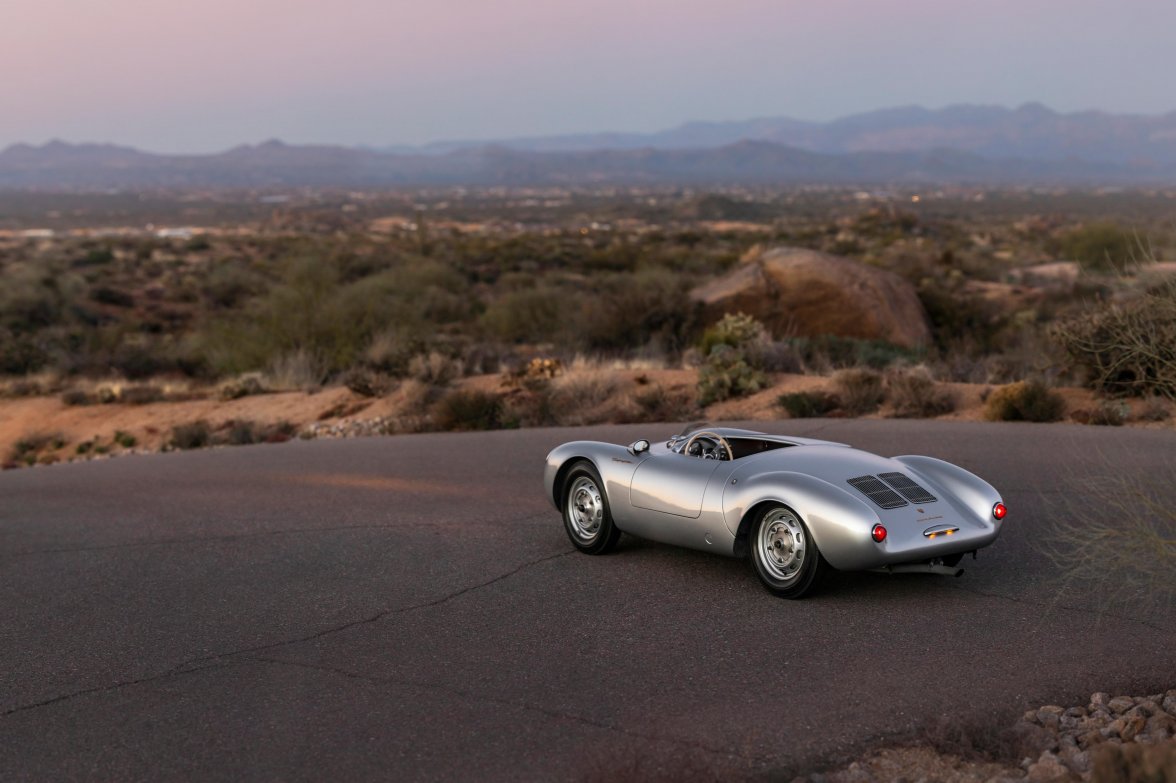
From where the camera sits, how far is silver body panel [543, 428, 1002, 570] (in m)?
7.41

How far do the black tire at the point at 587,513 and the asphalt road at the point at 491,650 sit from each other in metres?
0.16

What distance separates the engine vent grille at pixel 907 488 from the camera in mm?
7789

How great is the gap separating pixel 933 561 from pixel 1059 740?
8.51ft

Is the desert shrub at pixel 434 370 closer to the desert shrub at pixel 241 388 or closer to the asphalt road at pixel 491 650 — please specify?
the desert shrub at pixel 241 388

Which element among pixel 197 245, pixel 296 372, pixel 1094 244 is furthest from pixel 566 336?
pixel 197 245

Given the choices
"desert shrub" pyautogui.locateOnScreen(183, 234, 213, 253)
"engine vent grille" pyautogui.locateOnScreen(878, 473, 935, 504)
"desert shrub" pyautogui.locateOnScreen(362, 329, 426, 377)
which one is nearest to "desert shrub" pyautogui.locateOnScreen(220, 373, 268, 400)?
"desert shrub" pyautogui.locateOnScreen(362, 329, 426, 377)

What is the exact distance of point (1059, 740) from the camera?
18.1 ft

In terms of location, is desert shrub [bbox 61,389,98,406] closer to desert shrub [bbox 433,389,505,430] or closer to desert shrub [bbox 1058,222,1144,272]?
desert shrub [bbox 433,389,505,430]

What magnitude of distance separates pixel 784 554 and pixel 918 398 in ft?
30.1

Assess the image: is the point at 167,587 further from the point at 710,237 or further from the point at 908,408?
the point at 710,237

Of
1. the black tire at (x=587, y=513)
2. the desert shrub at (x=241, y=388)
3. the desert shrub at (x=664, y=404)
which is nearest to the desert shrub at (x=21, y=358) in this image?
the desert shrub at (x=241, y=388)

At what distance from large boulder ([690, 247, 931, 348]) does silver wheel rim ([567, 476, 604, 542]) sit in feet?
54.7

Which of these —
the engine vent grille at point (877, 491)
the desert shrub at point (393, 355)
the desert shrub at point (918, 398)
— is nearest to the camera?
the engine vent grille at point (877, 491)

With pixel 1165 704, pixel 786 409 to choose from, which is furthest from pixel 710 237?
pixel 1165 704
